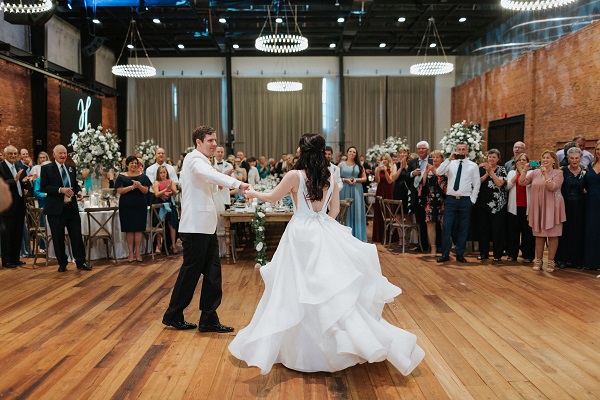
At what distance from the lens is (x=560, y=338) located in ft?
14.2

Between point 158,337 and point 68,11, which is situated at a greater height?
point 68,11

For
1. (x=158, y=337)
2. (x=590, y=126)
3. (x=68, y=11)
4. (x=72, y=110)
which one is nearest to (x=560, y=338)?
(x=158, y=337)

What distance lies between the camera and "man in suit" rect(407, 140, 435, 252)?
8.43m

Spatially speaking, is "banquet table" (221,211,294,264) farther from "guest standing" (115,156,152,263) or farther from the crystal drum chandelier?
the crystal drum chandelier

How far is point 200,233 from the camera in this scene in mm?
4336

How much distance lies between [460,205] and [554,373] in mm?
4193

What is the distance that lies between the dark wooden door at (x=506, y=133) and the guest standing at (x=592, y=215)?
6.54 metres

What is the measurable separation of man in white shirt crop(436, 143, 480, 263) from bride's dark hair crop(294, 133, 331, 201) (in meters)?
4.33

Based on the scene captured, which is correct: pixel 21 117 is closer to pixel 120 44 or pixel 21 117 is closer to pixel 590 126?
pixel 120 44

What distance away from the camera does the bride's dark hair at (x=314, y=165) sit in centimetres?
369

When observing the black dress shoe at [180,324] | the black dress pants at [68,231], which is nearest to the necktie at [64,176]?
the black dress pants at [68,231]

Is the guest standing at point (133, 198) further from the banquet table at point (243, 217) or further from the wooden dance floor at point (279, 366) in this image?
the banquet table at point (243, 217)

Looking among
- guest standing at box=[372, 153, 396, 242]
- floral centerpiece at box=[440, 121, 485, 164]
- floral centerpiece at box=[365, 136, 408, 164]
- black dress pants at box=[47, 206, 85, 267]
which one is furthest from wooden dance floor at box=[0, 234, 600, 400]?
floral centerpiece at box=[365, 136, 408, 164]

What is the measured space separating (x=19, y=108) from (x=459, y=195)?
377 inches
